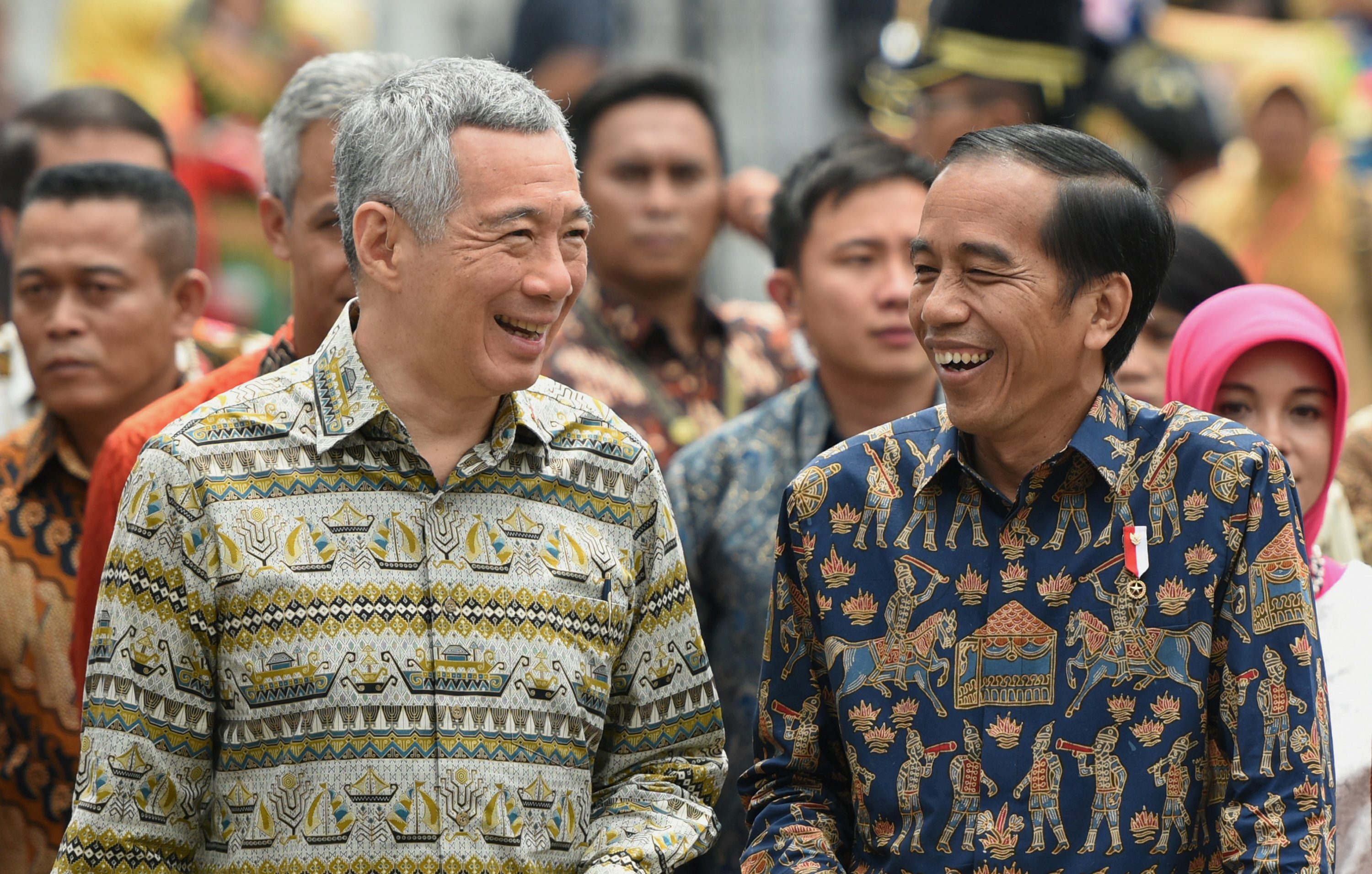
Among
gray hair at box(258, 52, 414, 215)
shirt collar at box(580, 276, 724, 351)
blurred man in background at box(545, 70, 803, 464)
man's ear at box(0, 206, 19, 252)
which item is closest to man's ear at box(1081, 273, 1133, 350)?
gray hair at box(258, 52, 414, 215)

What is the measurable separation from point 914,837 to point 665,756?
53 cm

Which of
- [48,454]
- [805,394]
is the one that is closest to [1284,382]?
[805,394]

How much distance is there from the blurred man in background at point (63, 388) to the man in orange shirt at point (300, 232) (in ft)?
1.42

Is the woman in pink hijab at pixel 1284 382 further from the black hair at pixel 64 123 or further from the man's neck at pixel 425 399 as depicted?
the black hair at pixel 64 123

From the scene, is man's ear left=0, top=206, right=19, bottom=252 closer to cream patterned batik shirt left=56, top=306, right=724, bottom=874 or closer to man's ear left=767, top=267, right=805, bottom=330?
man's ear left=767, top=267, right=805, bottom=330

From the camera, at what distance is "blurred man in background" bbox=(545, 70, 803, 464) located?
5672mm

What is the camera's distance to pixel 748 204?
6469 mm

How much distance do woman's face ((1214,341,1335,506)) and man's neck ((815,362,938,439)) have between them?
1.05 metres

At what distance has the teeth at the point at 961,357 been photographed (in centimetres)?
324

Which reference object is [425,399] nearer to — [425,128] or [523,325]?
[523,325]

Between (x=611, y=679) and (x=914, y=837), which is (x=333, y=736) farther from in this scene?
(x=914, y=837)

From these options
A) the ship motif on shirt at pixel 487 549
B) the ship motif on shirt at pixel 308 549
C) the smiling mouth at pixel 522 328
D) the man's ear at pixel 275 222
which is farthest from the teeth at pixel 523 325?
the man's ear at pixel 275 222

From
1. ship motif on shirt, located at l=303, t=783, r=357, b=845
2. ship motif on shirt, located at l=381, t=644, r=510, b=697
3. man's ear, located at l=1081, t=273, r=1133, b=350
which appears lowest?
ship motif on shirt, located at l=303, t=783, r=357, b=845

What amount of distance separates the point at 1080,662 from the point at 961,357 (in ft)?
1.89
